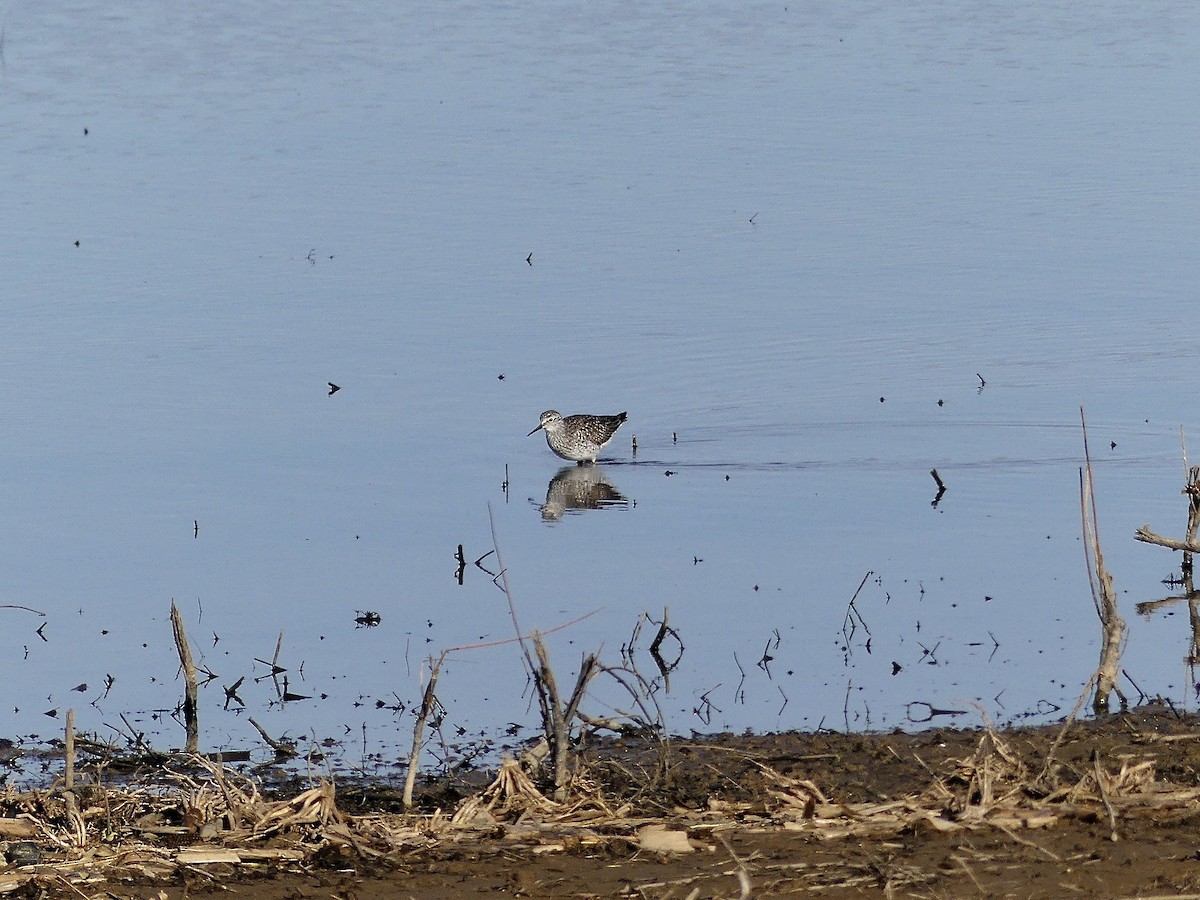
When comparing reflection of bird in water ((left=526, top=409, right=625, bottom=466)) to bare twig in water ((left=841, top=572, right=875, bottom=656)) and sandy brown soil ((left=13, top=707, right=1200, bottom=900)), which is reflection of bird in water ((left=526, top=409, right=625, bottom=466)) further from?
sandy brown soil ((left=13, top=707, right=1200, bottom=900))

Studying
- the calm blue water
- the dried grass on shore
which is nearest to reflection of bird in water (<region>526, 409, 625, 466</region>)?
the calm blue water

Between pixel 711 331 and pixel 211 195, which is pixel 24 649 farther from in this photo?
pixel 211 195

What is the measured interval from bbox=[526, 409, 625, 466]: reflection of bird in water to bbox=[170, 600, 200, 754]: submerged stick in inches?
227

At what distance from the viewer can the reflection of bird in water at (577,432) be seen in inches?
596

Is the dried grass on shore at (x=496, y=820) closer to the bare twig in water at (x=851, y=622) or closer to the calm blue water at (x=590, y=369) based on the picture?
the calm blue water at (x=590, y=369)

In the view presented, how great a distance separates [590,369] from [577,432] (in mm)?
2298

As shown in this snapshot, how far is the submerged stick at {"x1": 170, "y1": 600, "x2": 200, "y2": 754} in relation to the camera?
9.43m

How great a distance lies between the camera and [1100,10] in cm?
3716

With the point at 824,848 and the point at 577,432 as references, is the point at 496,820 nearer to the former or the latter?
the point at 824,848

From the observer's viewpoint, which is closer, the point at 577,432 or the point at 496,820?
the point at 496,820

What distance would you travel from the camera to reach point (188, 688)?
9.64 metres

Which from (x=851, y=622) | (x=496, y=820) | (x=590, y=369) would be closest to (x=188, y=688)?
(x=496, y=820)

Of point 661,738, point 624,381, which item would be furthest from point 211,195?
point 661,738

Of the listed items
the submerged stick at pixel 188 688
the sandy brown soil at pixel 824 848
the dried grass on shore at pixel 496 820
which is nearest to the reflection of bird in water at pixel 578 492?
the submerged stick at pixel 188 688
